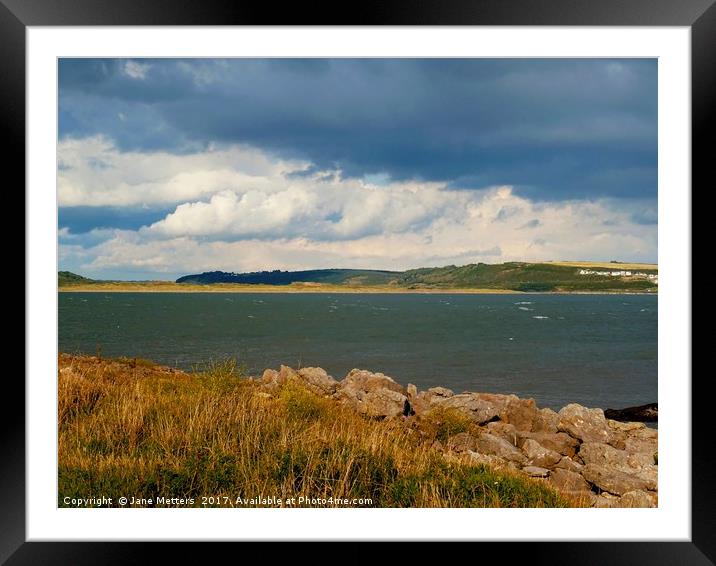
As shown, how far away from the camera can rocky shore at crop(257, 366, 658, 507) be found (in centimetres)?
436

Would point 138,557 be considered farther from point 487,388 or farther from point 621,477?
point 487,388

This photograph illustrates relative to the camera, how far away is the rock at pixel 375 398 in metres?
5.82

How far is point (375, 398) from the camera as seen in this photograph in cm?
612

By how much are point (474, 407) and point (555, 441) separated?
97 centimetres

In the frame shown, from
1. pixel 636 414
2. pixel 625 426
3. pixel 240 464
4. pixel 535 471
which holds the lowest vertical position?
pixel 636 414

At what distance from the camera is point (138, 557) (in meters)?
2.24

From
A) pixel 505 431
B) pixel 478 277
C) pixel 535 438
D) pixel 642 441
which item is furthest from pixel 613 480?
pixel 478 277

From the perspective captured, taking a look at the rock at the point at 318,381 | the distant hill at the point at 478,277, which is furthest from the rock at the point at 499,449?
the distant hill at the point at 478,277

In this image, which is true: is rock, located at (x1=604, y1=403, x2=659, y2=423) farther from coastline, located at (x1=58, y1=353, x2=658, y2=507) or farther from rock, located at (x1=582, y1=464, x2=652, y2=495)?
rock, located at (x1=582, y1=464, x2=652, y2=495)

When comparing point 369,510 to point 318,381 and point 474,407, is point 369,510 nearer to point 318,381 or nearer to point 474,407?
point 474,407

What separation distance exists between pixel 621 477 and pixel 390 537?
322 cm

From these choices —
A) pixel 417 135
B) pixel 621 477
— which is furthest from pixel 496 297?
pixel 621 477

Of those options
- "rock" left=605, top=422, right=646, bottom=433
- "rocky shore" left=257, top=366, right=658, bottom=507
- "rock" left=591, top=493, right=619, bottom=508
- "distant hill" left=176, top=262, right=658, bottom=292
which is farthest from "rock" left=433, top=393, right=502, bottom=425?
"distant hill" left=176, top=262, right=658, bottom=292

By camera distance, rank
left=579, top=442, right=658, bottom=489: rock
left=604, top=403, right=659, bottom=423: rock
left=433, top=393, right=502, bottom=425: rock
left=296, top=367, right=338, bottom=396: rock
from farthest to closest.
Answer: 1. left=604, top=403, right=659, bottom=423: rock
2. left=296, top=367, right=338, bottom=396: rock
3. left=433, top=393, right=502, bottom=425: rock
4. left=579, top=442, right=658, bottom=489: rock
